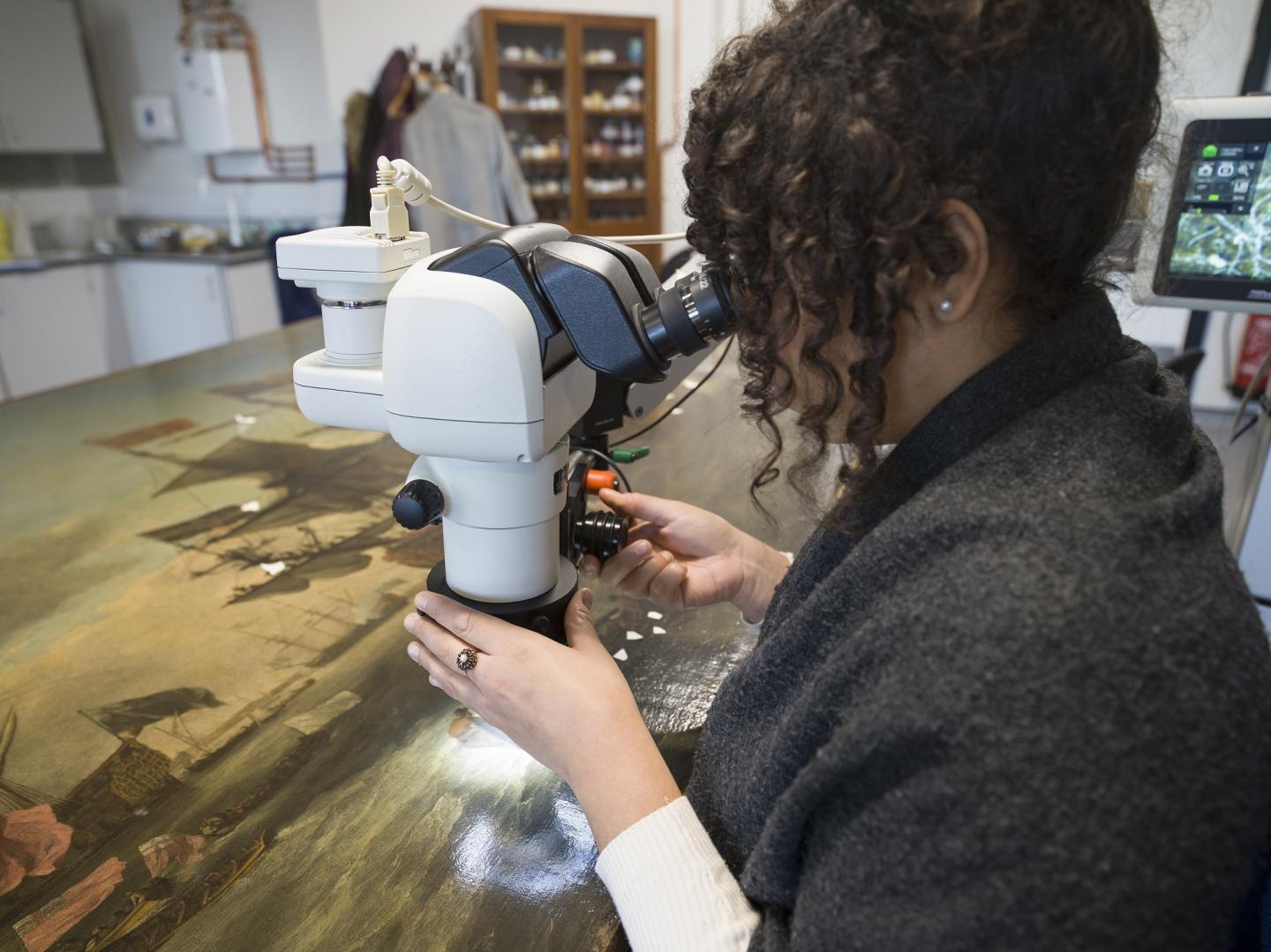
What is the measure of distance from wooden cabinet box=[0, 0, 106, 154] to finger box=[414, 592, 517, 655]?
4.74m

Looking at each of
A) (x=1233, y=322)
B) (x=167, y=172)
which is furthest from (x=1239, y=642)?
(x=167, y=172)

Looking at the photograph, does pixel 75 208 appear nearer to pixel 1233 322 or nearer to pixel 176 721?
pixel 176 721

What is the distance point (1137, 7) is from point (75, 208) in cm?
569

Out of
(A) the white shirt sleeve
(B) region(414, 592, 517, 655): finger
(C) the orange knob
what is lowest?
(A) the white shirt sleeve

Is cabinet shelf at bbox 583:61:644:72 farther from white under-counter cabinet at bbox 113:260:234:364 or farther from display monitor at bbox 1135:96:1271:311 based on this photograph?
display monitor at bbox 1135:96:1271:311

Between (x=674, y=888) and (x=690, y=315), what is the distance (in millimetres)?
397

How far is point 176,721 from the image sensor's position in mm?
818

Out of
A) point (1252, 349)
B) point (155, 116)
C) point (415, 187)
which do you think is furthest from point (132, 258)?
point (1252, 349)

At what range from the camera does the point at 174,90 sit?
4527mm

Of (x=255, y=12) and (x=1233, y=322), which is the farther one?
(x=255, y=12)

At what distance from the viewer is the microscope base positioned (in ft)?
2.38

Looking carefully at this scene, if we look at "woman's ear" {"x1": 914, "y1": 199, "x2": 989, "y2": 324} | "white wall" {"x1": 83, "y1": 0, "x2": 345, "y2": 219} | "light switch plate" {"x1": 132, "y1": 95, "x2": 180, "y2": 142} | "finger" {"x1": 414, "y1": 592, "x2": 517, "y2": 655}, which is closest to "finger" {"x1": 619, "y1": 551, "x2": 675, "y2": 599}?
"finger" {"x1": 414, "y1": 592, "x2": 517, "y2": 655}

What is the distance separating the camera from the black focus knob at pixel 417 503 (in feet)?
2.21

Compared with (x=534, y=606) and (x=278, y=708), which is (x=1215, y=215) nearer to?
(x=534, y=606)
